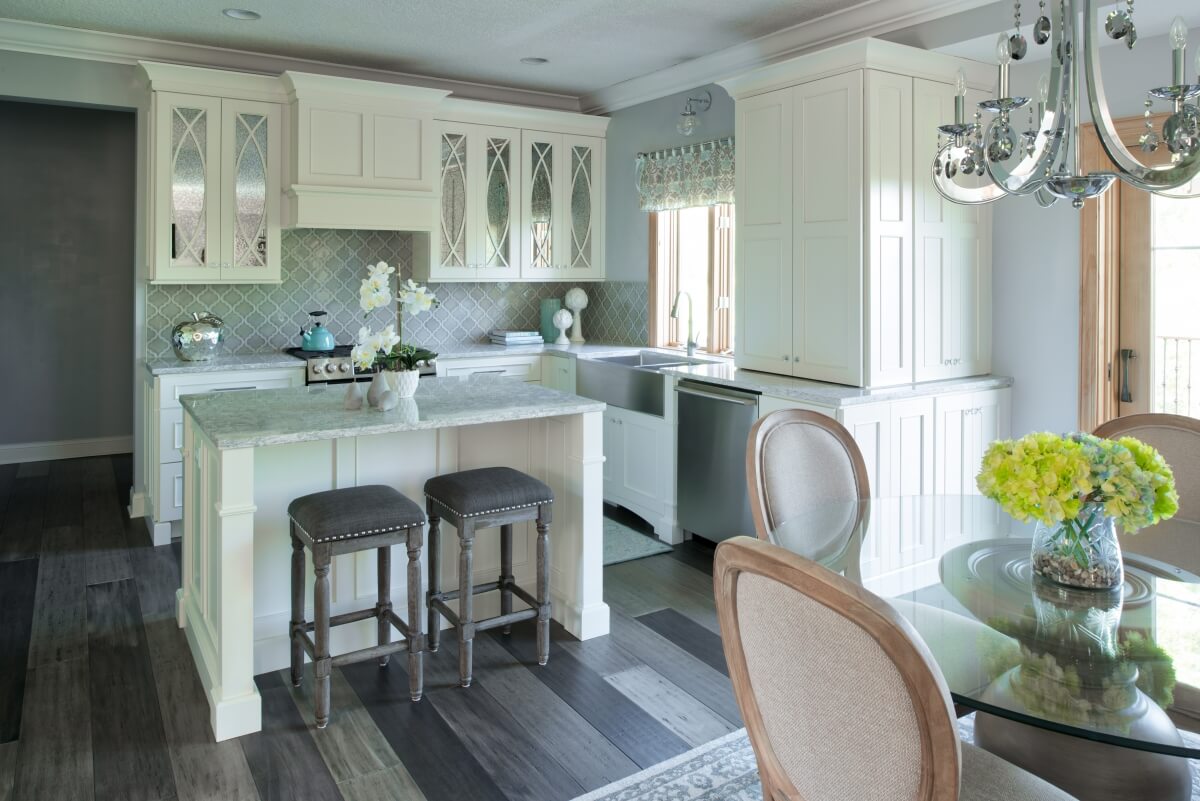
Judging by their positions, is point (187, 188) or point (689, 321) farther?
point (689, 321)

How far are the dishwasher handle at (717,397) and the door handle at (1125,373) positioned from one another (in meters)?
1.52

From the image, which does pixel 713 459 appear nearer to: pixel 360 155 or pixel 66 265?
pixel 360 155

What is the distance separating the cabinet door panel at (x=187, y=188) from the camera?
15.2 feet

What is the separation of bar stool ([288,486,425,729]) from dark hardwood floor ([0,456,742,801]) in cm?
16

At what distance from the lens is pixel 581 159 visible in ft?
19.6

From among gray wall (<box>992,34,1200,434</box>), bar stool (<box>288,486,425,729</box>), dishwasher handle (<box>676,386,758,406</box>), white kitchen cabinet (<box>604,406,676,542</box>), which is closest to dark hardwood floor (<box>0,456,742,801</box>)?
bar stool (<box>288,486,425,729</box>)

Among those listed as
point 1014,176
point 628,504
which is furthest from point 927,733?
point 628,504

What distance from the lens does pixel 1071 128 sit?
6.27 ft

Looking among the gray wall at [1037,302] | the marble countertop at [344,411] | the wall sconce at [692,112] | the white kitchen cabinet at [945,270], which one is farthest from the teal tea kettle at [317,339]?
the gray wall at [1037,302]

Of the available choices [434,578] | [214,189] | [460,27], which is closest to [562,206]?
[460,27]

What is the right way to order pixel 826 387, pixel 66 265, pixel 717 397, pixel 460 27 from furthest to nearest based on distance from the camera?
pixel 66 265
pixel 460 27
pixel 717 397
pixel 826 387

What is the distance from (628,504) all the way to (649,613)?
1.35m

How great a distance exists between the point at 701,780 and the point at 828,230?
7.92 feet

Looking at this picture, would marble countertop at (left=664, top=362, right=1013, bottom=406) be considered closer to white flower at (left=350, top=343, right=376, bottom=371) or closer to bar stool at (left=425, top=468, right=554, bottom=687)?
bar stool at (left=425, top=468, right=554, bottom=687)
